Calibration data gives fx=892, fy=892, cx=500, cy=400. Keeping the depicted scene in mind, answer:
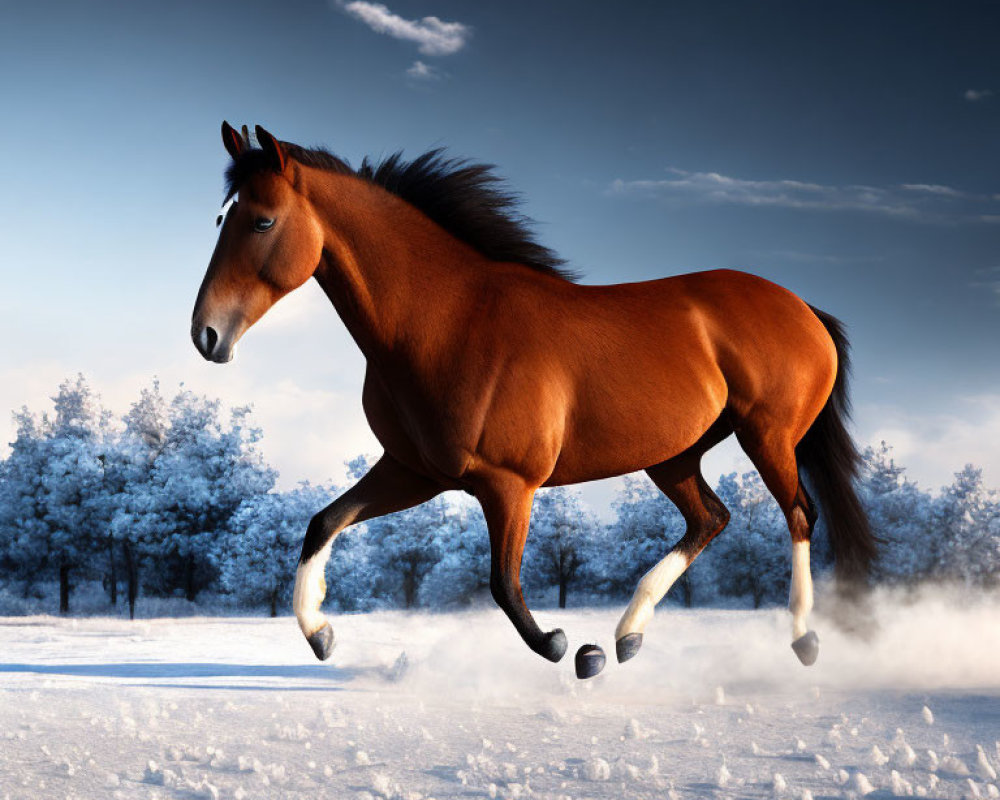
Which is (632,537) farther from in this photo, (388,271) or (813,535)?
(388,271)

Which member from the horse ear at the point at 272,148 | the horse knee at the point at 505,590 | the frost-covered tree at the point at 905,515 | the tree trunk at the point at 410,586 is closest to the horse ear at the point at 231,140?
the horse ear at the point at 272,148

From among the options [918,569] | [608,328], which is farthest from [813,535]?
[918,569]

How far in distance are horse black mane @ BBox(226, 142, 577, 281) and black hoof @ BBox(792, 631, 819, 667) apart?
248 cm

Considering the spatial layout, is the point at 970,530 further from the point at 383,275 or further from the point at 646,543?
the point at 383,275

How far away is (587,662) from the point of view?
4203 mm

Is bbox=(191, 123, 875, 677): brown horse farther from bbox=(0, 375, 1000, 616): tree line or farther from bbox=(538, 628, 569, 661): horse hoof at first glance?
bbox=(0, 375, 1000, 616): tree line

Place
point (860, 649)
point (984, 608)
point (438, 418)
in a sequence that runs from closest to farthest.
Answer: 1. point (438, 418)
2. point (860, 649)
3. point (984, 608)

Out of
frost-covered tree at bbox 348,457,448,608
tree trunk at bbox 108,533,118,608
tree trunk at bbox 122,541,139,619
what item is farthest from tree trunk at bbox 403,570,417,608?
tree trunk at bbox 108,533,118,608

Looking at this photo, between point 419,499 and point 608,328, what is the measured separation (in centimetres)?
133

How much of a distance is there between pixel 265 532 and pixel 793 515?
21.7 m

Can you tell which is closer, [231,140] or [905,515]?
[231,140]

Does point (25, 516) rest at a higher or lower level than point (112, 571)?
higher

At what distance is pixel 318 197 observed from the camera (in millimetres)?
4355

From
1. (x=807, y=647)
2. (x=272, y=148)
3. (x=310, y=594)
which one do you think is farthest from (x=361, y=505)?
(x=807, y=647)
